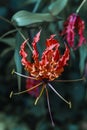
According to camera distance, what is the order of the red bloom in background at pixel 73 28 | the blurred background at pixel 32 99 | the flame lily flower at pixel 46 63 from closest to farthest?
the flame lily flower at pixel 46 63 → the red bloom in background at pixel 73 28 → the blurred background at pixel 32 99

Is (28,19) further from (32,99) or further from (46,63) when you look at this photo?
(32,99)

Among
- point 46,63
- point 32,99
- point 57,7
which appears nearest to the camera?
point 46,63

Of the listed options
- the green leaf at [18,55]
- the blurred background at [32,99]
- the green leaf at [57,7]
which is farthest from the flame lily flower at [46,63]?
the blurred background at [32,99]

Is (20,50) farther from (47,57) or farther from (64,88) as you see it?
(64,88)

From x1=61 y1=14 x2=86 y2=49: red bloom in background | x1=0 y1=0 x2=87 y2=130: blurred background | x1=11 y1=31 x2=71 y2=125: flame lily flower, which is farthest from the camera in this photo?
x1=0 y1=0 x2=87 y2=130: blurred background

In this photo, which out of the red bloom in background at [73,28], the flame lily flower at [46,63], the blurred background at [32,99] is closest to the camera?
the flame lily flower at [46,63]

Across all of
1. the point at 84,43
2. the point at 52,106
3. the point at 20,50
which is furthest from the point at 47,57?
the point at 52,106

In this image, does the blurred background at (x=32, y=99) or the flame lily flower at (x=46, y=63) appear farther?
the blurred background at (x=32, y=99)

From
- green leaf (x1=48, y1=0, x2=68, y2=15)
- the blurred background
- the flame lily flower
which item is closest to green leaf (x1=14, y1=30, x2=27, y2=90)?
the flame lily flower

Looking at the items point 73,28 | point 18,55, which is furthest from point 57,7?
point 18,55

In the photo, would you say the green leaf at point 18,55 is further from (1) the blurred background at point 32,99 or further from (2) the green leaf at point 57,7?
(1) the blurred background at point 32,99

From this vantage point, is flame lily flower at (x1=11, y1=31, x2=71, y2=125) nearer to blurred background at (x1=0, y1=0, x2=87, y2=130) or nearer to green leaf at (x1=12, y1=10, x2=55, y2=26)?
green leaf at (x1=12, y1=10, x2=55, y2=26)
